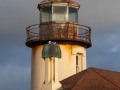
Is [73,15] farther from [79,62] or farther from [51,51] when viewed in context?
[51,51]

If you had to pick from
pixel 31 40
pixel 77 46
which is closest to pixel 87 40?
pixel 77 46

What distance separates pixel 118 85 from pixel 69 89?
7.39 ft

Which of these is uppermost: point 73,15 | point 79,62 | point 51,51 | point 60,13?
point 60,13

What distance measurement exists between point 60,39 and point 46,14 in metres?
1.97

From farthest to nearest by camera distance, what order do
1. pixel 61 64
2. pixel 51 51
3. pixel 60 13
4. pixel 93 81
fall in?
pixel 60 13
pixel 61 64
pixel 51 51
pixel 93 81

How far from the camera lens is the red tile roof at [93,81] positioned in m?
22.9

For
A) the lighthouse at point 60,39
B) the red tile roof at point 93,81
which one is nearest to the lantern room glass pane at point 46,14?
the lighthouse at point 60,39

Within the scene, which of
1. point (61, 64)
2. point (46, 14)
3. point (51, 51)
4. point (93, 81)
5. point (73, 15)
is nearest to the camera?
point (93, 81)

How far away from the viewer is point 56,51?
2408cm

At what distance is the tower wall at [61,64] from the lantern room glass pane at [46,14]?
163 cm

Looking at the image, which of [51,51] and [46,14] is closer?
[51,51]

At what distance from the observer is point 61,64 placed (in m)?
27.4

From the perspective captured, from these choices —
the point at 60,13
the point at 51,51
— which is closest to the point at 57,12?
the point at 60,13

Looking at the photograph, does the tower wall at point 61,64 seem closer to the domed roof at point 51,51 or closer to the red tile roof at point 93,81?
the red tile roof at point 93,81
